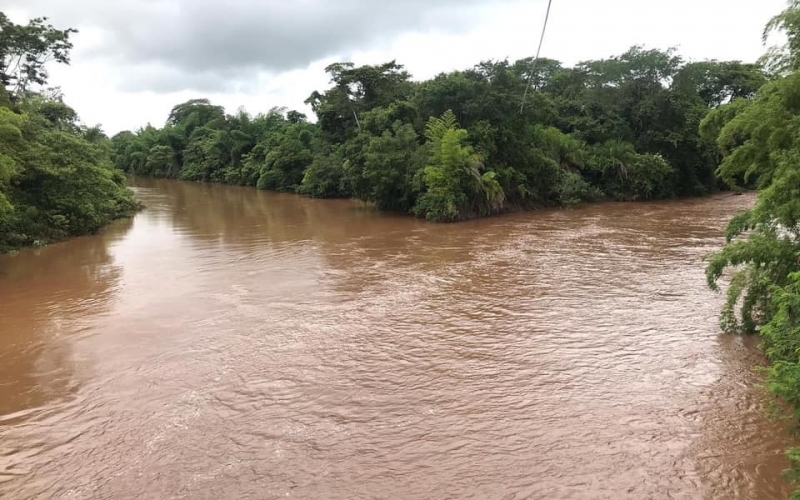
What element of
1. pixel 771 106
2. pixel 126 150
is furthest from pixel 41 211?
pixel 126 150

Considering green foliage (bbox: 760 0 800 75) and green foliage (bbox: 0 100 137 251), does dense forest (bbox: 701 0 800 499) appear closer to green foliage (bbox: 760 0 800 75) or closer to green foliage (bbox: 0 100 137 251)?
green foliage (bbox: 760 0 800 75)

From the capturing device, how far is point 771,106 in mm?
9211

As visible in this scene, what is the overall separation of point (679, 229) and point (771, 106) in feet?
46.7

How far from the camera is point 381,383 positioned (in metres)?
8.10

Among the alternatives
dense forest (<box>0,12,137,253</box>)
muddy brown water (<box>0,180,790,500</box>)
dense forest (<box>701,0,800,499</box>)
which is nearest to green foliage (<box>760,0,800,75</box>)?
dense forest (<box>701,0,800,499</box>)

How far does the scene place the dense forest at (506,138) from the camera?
87.6 feet

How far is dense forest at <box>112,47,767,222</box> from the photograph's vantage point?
87.6 feet

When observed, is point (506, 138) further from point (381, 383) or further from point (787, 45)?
point (381, 383)

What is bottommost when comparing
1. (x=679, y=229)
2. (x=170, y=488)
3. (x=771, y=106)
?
(x=170, y=488)

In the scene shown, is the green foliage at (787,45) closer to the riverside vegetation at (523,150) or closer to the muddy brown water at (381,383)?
the riverside vegetation at (523,150)

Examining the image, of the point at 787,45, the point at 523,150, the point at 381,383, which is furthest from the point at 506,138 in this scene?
the point at 381,383

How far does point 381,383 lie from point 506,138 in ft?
73.6

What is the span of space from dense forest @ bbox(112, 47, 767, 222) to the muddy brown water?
7.06m

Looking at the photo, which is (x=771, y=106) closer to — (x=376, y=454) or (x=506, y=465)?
(x=506, y=465)
